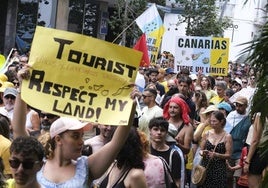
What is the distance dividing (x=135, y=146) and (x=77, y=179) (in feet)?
3.41

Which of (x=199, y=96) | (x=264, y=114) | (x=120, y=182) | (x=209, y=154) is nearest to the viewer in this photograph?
(x=264, y=114)

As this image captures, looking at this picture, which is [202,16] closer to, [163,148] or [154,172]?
[163,148]

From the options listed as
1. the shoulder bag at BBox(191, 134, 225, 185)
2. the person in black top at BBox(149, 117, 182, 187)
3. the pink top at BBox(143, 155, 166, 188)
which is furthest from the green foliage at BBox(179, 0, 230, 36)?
the pink top at BBox(143, 155, 166, 188)

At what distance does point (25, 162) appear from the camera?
457 cm

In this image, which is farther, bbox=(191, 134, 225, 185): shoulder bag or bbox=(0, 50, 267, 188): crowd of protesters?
bbox=(191, 134, 225, 185): shoulder bag

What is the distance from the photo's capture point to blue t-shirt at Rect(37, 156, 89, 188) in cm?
→ 497

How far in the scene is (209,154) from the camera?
9.50m

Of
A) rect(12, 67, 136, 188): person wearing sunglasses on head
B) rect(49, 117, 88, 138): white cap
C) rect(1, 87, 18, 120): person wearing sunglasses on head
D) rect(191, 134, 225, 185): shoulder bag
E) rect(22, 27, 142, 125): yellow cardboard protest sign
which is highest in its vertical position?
rect(22, 27, 142, 125): yellow cardboard protest sign

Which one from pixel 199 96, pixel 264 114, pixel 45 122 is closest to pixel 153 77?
pixel 199 96

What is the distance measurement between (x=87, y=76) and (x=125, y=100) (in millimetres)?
346

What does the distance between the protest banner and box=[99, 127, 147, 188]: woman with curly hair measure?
1149cm

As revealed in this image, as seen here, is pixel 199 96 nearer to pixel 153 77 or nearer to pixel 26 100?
pixel 153 77

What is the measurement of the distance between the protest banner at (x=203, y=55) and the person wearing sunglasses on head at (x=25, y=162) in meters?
12.9

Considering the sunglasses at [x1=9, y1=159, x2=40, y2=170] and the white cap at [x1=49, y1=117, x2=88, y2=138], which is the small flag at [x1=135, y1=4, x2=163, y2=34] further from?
the sunglasses at [x1=9, y1=159, x2=40, y2=170]
